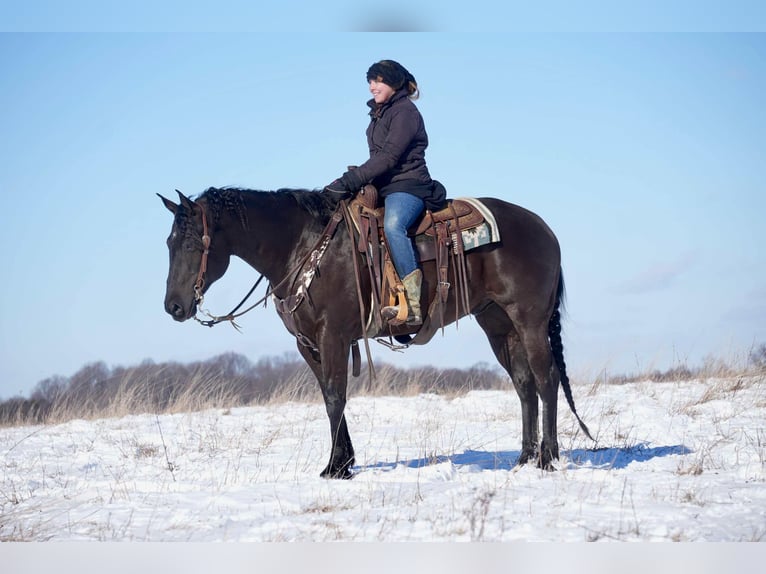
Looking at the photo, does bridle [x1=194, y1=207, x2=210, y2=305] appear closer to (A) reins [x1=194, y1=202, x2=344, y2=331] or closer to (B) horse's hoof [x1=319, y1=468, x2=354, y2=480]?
(A) reins [x1=194, y1=202, x2=344, y2=331]

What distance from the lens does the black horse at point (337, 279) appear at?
6.07 metres

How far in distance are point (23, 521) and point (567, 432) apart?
5480 millimetres

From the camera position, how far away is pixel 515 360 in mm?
6957

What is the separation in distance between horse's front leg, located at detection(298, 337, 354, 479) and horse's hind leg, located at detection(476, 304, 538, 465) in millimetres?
1610

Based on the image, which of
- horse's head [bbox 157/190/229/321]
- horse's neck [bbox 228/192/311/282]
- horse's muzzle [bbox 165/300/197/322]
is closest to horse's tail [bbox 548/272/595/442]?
horse's neck [bbox 228/192/311/282]

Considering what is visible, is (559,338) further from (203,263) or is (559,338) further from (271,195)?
(203,263)

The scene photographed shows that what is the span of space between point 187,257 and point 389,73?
2.23m

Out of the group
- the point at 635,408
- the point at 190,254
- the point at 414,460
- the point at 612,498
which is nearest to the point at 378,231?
the point at 190,254

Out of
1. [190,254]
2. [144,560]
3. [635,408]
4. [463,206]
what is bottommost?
[144,560]

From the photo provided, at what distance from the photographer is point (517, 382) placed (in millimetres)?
6918

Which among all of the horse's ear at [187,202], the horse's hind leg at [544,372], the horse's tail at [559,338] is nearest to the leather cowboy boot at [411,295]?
the horse's hind leg at [544,372]

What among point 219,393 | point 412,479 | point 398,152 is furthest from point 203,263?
point 219,393

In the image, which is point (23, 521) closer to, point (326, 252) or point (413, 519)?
point (413, 519)

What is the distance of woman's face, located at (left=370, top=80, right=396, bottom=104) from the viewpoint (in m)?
6.37
